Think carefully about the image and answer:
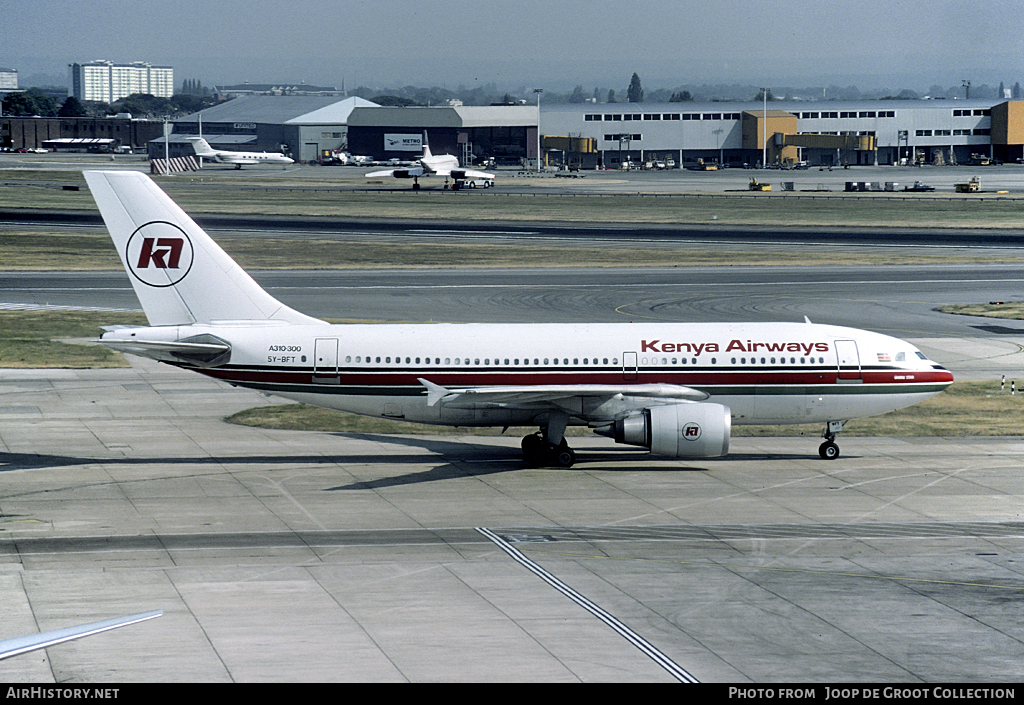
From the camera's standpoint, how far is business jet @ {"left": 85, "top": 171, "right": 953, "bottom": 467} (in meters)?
41.0

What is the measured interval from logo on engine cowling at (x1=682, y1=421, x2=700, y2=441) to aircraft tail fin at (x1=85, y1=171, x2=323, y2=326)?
16.4 m

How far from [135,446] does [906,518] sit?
27.6m

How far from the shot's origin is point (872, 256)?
10650cm

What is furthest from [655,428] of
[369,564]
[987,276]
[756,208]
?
[756,208]

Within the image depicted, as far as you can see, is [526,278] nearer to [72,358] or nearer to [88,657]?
[72,358]

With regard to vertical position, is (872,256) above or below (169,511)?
above

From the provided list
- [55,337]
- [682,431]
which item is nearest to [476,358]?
[682,431]

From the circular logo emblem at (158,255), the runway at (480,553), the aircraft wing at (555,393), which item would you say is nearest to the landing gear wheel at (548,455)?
the runway at (480,553)

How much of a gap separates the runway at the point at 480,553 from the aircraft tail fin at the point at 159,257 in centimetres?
547

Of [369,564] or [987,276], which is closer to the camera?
[369,564]

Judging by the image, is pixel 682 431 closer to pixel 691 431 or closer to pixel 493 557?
pixel 691 431

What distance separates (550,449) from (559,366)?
2974 mm

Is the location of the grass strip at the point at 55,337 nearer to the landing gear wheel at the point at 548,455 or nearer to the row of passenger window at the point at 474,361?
the row of passenger window at the point at 474,361

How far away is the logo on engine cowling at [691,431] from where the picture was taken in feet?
129
